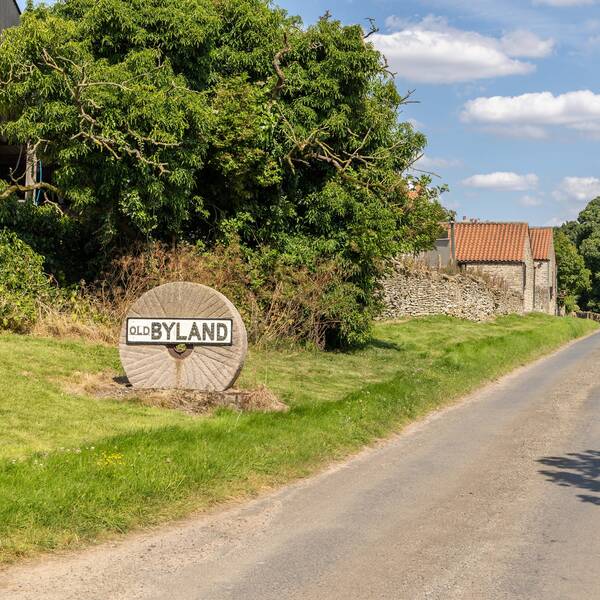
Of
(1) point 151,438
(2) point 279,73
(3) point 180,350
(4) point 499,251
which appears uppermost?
(2) point 279,73

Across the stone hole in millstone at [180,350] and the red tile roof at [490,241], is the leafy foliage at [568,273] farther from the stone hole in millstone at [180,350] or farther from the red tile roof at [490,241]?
the stone hole in millstone at [180,350]

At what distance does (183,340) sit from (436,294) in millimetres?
26319

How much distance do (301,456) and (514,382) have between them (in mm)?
10911

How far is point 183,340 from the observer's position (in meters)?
12.8

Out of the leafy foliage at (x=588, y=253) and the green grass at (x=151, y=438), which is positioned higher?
the leafy foliage at (x=588, y=253)

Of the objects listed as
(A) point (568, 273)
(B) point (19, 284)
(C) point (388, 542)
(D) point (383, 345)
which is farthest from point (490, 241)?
(C) point (388, 542)

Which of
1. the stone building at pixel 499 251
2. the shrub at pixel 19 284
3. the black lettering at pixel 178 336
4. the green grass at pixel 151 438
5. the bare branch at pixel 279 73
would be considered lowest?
the green grass at pixel 151 438

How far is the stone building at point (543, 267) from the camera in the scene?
65.4 meters

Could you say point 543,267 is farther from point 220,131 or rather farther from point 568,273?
point 220,131

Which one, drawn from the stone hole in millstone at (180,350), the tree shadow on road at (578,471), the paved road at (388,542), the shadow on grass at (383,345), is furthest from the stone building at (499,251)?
the paved road at (388,542)

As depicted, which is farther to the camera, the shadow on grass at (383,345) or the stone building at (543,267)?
the stone building at (543,267)

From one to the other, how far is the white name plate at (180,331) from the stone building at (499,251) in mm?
43629

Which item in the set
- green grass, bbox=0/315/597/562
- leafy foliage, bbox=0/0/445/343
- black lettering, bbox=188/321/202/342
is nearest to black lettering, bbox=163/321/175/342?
black lettering, bbox=188/321/202/342

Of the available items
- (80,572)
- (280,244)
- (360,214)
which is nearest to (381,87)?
(360,214)
